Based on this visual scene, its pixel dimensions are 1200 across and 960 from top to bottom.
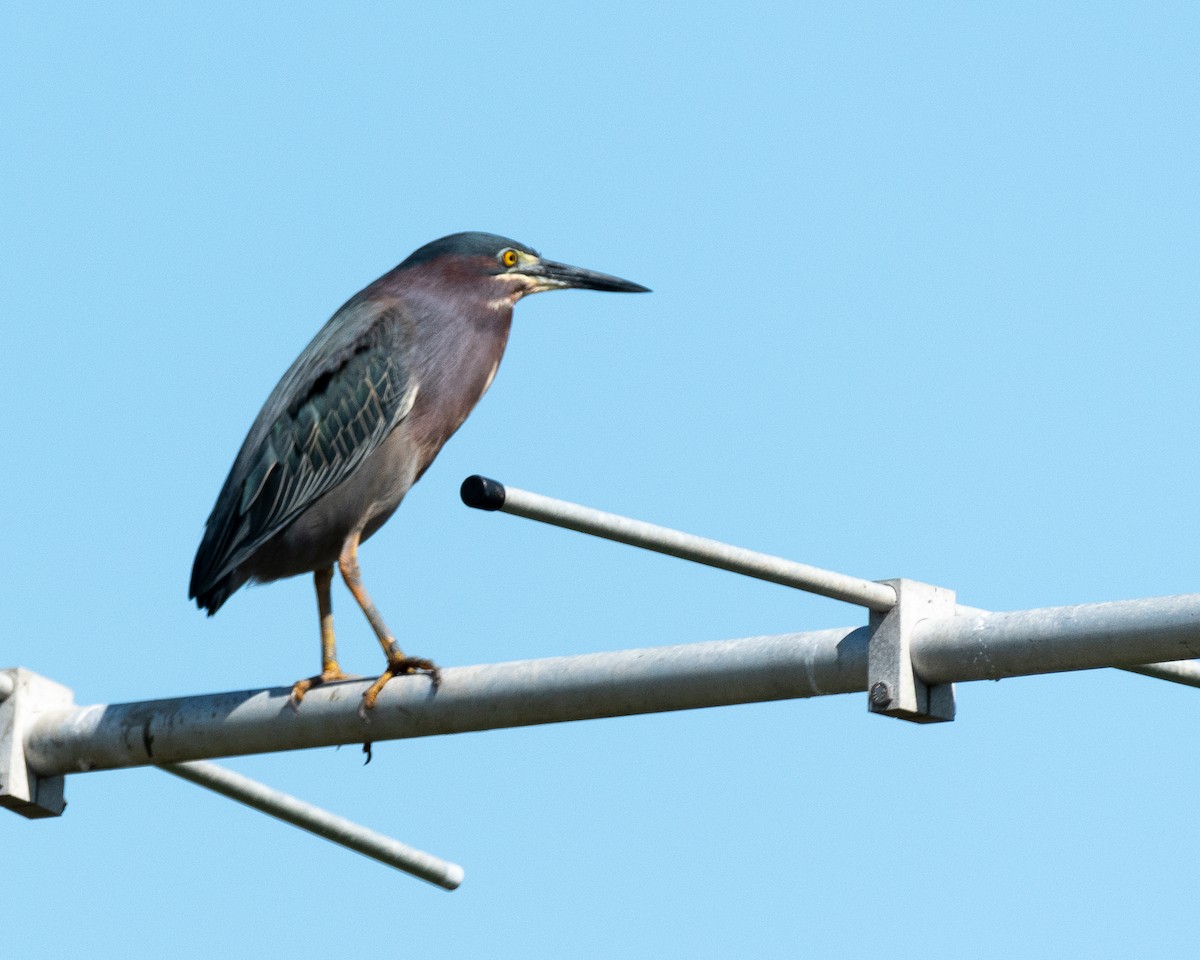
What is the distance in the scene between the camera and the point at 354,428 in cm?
793

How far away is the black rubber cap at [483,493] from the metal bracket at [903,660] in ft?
2.94

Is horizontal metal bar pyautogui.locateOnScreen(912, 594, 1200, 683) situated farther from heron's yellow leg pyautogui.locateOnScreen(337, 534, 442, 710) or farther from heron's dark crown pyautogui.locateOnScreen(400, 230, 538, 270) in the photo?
heron's dark crown pyautogui.locateOnScreen(400, 230, 538, 270)

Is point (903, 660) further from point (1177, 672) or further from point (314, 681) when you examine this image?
point (314, 681)

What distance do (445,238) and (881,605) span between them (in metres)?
4.61

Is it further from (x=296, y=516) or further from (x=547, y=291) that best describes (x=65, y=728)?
(x=547, y=291)

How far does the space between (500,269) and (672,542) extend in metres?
4.37

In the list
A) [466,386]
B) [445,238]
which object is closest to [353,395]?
[466,386]

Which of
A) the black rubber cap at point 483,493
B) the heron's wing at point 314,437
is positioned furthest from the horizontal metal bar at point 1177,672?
the heron's wing at point 314,437

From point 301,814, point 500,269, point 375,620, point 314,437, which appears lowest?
point 301,814

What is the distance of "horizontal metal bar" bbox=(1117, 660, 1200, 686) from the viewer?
15.3 ft

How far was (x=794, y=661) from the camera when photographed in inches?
175

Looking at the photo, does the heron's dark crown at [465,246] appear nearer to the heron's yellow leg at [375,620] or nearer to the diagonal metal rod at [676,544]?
the heron's yellow leg at [375,620]

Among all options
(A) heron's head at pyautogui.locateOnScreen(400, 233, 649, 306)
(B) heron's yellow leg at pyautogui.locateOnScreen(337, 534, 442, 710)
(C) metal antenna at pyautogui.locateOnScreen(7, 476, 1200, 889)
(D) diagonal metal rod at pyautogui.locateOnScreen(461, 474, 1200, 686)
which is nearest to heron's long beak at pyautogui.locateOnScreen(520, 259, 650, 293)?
(A) heron's head at pyautogui.locateOnScreen(400, 233, 649, 306)

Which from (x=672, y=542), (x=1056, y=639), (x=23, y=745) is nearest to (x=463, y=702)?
(x=672, y=542)
